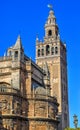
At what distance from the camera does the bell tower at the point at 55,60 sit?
8631 cm

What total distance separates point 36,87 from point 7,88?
8668 mm

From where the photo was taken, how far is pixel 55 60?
89.2 meters

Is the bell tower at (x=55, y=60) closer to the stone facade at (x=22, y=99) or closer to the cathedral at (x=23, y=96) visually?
the cathedral at (x=23, y=96)

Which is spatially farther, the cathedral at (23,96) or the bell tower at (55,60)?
the bell tower at (55,60)

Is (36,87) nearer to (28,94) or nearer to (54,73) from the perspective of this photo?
(28,94)

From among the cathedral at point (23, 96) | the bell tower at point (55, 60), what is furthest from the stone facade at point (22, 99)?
the bell tower at point (55, 60)

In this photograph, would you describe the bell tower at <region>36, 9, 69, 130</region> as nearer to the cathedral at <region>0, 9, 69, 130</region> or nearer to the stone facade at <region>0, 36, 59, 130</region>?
the cathedral at <region>0, 9, 69, 130</region>

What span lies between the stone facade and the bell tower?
2557 centimetres

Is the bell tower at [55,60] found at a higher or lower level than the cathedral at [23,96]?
higher

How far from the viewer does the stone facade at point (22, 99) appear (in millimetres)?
53125

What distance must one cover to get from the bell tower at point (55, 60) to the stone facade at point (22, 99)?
25.6 meters

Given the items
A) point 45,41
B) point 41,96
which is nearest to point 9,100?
point 41,96

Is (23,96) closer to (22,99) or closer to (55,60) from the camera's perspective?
(22,99)

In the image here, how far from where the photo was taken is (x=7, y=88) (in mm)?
54000
